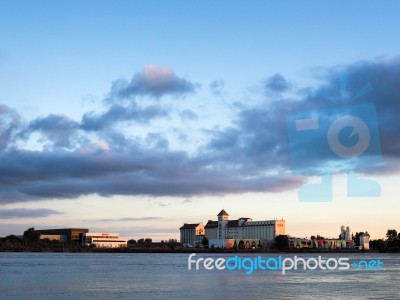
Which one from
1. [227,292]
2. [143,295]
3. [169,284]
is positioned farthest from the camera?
[169,284]

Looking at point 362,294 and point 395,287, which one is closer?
point 362,294

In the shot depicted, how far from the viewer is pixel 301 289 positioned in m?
40.0

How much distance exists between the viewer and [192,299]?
112ft

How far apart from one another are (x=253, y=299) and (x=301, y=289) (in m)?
7.37

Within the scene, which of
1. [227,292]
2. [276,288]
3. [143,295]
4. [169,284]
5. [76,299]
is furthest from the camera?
[169,284]

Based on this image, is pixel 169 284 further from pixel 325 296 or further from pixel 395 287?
pixel 395 287

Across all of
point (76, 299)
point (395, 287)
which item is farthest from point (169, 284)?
point (395, 287)

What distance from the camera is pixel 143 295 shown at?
35.8m

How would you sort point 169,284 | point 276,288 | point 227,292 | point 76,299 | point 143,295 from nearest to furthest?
point 76,299 < point 143,295 < point 227,292 < point 276,288 < point 169,284

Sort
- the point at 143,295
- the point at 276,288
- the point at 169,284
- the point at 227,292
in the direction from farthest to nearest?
the point at 169,284 → the point at 276,288 → the point at 227,292 → the point at 143,295

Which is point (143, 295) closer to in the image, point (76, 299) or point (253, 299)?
point (76, 299)

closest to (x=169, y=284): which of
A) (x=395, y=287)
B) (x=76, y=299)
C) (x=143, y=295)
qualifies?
(x=143, y=295)

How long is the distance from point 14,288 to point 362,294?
24007 mm

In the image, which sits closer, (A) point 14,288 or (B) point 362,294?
(B) point 362,294
